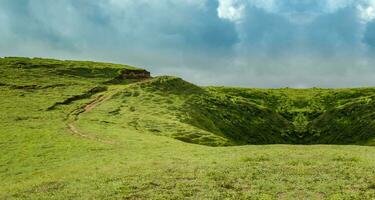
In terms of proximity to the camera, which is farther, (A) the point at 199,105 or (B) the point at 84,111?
(A) the point at 199,105

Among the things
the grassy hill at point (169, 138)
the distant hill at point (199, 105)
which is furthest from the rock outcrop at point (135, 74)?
the grassy hill at point (169, 138)

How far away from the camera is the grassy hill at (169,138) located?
3117cm

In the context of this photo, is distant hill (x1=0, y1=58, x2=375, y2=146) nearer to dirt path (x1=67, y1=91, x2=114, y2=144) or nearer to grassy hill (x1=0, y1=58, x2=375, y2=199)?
grassy hill (x1=0, y1=58, x2=375, y2=199)

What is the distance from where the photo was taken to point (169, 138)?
63.4 metres

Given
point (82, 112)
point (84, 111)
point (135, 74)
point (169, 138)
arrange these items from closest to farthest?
point (169, 138)
point (82, 112)
point (84, 111)
point (135, 74)

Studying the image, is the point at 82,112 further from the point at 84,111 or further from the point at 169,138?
the point at 169,138

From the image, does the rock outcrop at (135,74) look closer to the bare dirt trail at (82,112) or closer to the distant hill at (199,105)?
the distant hill at (199,105)

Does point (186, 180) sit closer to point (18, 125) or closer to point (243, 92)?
point (18, 125)

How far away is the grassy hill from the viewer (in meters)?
31.2

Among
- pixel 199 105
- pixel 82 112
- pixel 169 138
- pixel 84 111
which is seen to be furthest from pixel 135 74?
pixel 169 138

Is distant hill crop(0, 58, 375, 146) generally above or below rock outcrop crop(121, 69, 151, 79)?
below

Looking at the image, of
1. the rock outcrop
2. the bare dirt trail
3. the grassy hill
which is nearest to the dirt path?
Result: the bare dirt trail

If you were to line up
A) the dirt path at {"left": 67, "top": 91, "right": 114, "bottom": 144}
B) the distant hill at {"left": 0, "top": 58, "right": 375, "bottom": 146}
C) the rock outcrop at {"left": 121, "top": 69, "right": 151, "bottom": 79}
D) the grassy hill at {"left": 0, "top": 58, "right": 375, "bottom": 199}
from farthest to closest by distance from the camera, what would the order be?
the rock outcrop at {"left": 121, "top": 69, "right": 151, "bottom": 79} → the distant hill at {"left": 0, "top": 58, "right": 375, "bottom": 146} → the dirt path at {"left": 67, "top": 91, "right": 114, "bottom": 144} → the grassy hill at {"left": 0, "top": 58, "right": 375, "bottom": 199}

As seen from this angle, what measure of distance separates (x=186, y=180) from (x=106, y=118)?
142 feet
